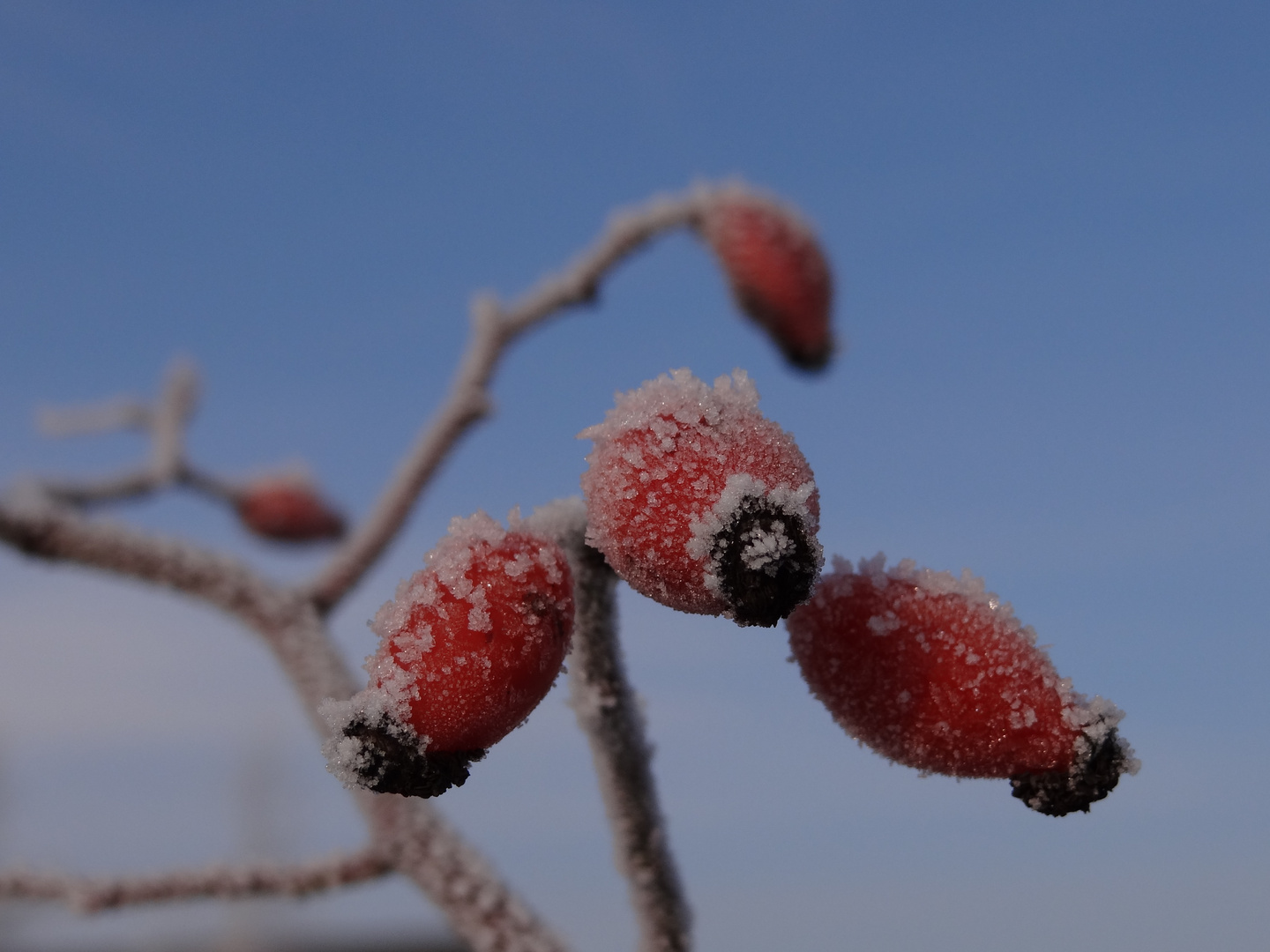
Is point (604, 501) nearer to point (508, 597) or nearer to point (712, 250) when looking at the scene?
point (508, 597)

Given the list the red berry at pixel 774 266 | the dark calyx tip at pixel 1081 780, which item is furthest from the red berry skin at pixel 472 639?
the red berry at pixel 774 266

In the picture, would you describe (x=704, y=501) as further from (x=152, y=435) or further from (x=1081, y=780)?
(x=152, y=435)

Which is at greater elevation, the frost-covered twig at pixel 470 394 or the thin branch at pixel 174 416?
the thin branch at pixel 174 416

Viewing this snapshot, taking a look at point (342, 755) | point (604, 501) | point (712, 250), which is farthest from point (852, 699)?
point (712, 250)

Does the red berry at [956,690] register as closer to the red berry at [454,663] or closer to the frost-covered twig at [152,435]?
the red berry at [454,663]

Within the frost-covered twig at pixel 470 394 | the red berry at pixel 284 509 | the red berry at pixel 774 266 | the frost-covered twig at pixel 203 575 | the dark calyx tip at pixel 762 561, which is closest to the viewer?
the dark calyx tip at pixel 762 561

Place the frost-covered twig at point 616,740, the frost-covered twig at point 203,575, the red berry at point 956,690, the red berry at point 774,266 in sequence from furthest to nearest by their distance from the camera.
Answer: the red berry at point 774,266 → the frost-covered twig at point 203,575 → the frost-covered twig at point 616,740 → the red berry at point 956,690

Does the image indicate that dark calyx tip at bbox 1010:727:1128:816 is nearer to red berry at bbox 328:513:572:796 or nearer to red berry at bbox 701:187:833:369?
red berry at bbox 328:513:572:796
